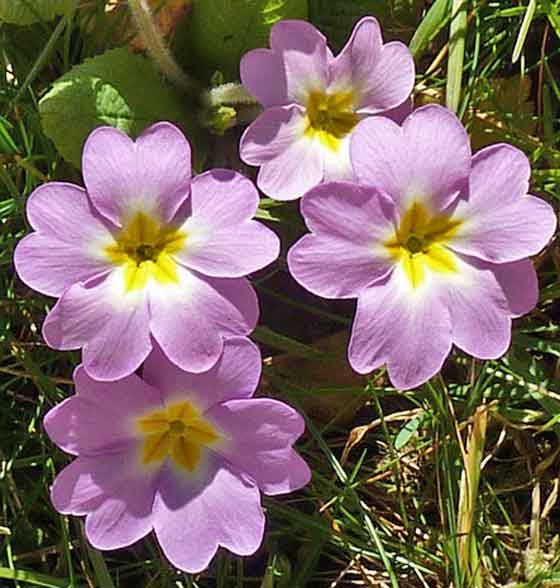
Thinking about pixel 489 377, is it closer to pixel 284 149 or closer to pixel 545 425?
pixel 545 425

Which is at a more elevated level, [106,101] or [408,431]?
[106,101]

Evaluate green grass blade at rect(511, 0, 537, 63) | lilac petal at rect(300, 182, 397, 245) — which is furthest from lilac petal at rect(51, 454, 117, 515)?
green grass blade at rect(511, 0, 537, 63)

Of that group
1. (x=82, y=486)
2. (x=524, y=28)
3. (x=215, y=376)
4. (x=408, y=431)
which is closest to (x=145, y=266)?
(x=215, y=376)

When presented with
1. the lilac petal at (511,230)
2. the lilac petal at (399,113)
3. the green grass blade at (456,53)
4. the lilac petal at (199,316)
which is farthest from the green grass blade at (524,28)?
the lilac petal at (199,316)

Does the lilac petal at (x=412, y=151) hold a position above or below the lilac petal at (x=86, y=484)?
above

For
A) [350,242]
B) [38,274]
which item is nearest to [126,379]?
[38,274]

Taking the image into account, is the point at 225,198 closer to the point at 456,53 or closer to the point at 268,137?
the point at 268,137

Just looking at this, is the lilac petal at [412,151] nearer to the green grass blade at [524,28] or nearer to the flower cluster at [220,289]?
the flower cluster at [220,289]
